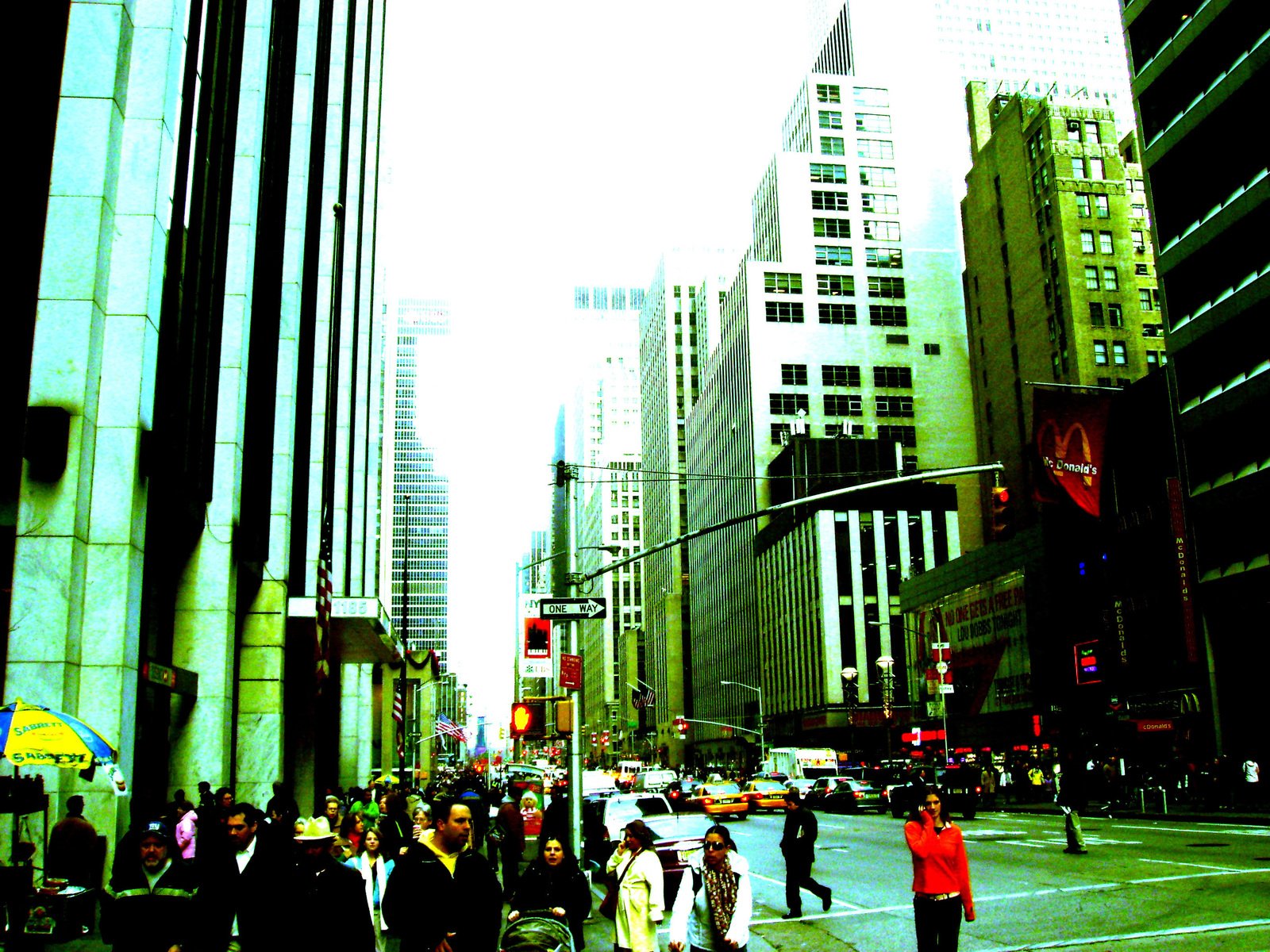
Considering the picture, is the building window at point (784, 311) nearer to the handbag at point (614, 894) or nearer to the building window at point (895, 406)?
the building window at point (895, 406)

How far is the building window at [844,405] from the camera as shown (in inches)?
5030

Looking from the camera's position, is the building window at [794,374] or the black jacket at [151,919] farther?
the building window at [794,374]

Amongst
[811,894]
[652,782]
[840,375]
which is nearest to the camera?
[811,894]

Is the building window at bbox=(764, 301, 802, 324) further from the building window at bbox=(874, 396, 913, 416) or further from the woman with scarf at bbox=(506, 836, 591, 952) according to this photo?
the woman with scarf at bbox=(506, 836, 591, 952)

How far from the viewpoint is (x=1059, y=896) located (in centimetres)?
1786

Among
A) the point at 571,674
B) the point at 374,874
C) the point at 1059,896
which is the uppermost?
the point at 571,674

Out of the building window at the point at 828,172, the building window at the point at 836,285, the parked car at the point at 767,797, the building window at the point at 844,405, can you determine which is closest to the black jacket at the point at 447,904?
the parked car at the point at 767,797

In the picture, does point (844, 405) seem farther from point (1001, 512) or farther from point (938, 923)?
point (938, 923)

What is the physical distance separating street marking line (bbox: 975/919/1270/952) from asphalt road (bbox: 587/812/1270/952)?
0.02 m

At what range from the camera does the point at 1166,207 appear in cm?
5309

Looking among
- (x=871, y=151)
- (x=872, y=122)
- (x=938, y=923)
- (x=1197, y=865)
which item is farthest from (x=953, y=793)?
(x=872, y=122)

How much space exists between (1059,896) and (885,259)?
121 m

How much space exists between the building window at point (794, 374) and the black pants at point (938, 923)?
387 ft

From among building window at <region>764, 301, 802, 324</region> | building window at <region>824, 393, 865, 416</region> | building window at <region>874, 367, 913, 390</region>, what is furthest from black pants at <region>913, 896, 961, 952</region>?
building window at <region>874, 367, 913, 390</region>
